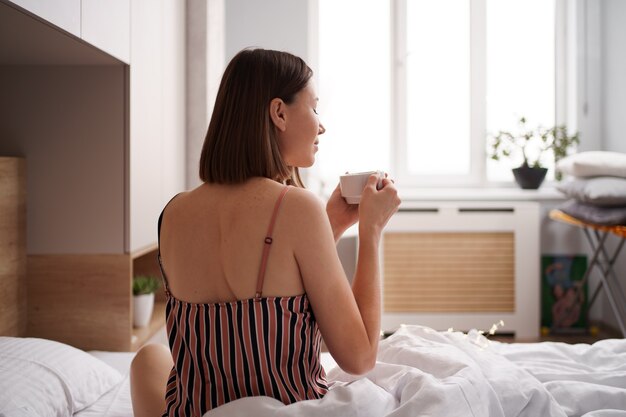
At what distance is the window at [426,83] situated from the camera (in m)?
4.52

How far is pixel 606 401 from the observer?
1.37 meters

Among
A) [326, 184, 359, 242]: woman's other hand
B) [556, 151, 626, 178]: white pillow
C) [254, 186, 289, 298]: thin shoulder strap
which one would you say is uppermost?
[556, 151, 626, 178]: white pillow

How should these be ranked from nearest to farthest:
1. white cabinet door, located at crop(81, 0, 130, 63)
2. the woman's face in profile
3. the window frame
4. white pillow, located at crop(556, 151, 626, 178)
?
the woman's face in profile
white cabinet door, located at crop(81, 0, 130, 63)
white pillow, located at crop(556, 151, 626, 178)
the window frame

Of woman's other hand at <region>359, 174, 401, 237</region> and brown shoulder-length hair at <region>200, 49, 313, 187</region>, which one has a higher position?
brown shoulder-length hair at <region>200, 49, 313, 187</region>

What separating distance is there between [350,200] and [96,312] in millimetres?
1248

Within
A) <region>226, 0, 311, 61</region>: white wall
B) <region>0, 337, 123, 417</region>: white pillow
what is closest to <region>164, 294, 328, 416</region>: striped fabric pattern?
<region>0, 337, 123, 417</region>: white pillow

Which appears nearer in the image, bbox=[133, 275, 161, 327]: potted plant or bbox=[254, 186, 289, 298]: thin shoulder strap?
bbox=[254, 186, 289, 298]: thin shoulder strap

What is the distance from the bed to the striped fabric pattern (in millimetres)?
56

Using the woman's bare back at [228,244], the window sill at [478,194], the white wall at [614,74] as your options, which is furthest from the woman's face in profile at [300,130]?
the white wall at [614,74]

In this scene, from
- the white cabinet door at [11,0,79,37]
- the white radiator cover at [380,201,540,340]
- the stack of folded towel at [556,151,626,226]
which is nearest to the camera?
the white cabinet door at [11,0,79,37]

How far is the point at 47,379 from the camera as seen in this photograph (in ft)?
5.31

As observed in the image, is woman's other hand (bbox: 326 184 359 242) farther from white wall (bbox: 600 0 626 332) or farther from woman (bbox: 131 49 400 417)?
white wall (bbox: 600 0 626 332)

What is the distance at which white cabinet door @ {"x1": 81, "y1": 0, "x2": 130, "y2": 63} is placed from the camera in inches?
75.6

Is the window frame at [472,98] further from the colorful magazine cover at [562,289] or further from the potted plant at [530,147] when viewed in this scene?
the colorful magazine cover at [562,289]
